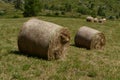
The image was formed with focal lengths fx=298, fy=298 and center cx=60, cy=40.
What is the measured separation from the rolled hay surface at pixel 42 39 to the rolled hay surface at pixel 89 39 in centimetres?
612

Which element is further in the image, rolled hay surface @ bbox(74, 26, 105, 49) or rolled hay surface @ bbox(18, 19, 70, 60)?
rolled hay surface @ bbox(74, 26, 105, 49)

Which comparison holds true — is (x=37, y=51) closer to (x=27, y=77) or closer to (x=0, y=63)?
(x=0, y=63)

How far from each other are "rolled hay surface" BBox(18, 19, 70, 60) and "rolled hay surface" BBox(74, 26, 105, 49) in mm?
6115

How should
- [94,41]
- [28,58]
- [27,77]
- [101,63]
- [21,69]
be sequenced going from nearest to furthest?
[27,77] → [21,69] → [28,58] → [101,63] → [94,41]

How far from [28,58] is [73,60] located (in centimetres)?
237

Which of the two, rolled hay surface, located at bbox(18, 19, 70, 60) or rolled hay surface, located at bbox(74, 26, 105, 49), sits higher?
rolled hay surface, located at bbox(18, 19, 70, 60)

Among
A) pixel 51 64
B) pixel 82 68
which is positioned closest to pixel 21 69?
pixel 51 64

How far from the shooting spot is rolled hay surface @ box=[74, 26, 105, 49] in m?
21.5

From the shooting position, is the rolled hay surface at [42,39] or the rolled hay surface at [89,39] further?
the rolled hay surface at [89,39]

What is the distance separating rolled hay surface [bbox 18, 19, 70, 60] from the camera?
14.5m

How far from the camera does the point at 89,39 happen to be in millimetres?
21547

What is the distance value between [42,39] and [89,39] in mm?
7654

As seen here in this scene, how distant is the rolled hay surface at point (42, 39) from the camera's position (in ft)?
47.4

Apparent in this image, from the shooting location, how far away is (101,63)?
15219 mm
